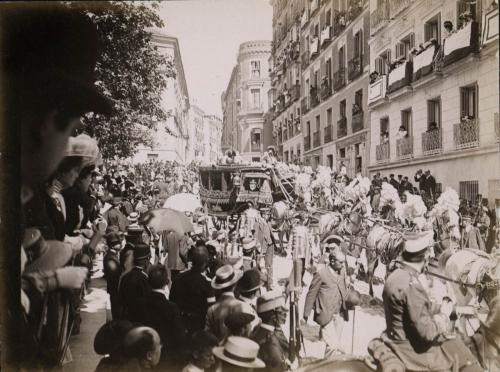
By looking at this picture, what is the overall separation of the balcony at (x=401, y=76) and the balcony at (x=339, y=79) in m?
0.85

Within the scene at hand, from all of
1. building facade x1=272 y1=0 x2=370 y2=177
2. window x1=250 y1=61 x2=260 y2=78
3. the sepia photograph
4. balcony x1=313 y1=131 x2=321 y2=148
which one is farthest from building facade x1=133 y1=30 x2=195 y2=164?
balcony x1=313 y1=131 x2=321 y2=148

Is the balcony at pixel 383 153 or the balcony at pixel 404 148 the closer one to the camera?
the balcony at pixel 404 148

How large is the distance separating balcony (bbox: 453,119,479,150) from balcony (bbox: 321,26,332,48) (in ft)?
7.89

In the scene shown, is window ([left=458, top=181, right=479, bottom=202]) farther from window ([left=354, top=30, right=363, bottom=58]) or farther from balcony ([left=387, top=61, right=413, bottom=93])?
window ([left=354, top=30, right=363, bottom=58])

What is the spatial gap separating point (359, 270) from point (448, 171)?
87.0 inches

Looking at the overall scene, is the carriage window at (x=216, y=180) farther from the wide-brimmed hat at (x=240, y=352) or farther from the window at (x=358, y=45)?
the wide-brimmed hat at (x=240, y=352)

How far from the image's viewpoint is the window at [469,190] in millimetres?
4961

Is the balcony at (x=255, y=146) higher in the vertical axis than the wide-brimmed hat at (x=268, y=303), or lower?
higher

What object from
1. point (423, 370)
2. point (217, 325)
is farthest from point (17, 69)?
point (423, 370)

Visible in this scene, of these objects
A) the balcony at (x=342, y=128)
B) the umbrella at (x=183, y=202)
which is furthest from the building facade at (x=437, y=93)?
the umbrella at (x=183, y=202)

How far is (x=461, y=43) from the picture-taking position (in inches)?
196

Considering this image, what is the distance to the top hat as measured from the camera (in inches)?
156

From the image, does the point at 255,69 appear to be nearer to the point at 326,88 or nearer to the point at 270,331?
the point at 326,88

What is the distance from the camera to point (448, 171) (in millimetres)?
5203
